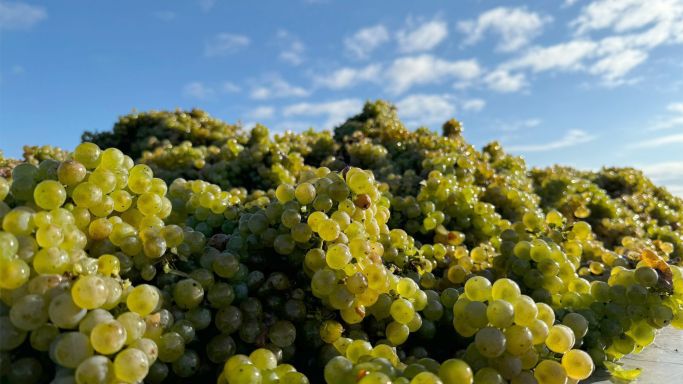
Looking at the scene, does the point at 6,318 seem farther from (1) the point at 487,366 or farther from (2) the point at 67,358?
(1) the point at 487,366

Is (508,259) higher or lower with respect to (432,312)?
higher

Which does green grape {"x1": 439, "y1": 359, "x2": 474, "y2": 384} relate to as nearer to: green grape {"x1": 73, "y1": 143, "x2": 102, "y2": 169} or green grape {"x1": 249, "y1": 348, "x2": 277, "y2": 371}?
green grape {"x1": 249, "y1": 348, "x2": 277, "y2": 371}

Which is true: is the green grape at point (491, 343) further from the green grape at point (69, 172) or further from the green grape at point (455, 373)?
the green grape at point (69, 172)

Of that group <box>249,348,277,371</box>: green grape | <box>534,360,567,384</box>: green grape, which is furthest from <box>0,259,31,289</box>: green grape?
<box>534,360,567,384</box>: green grape

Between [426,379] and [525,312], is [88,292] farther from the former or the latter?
[525,312]

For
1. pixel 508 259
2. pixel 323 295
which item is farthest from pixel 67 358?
pixel 508 259

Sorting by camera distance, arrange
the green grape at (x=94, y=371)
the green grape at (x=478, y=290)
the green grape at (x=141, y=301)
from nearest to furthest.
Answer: the green grape at (x=94, y=371), the green grape at (x=141, y=301), the green grape at (x=478, y=290)

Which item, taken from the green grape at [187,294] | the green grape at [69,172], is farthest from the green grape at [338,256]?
the green grape at [69,172]

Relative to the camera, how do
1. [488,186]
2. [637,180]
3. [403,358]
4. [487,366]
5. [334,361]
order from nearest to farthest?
[334,361], [487,366], [403,358], [488,186], [637,180]
